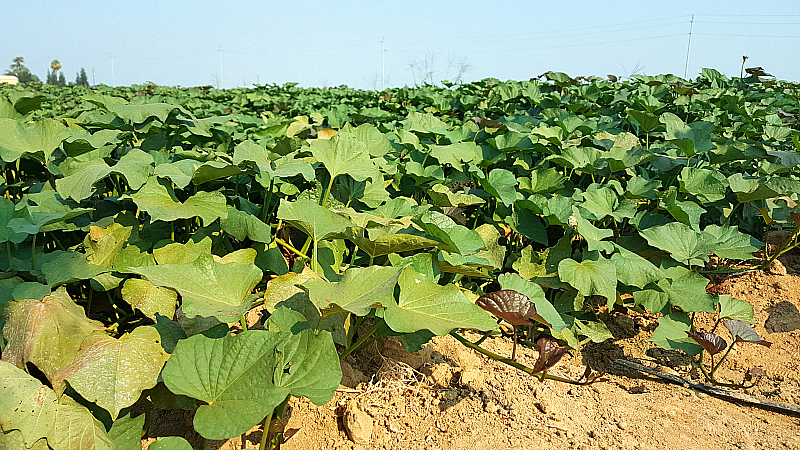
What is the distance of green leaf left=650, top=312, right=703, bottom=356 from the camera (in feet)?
6.20

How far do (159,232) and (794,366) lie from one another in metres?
2.50

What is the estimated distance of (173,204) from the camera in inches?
74.7

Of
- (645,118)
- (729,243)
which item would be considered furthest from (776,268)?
(645,118)

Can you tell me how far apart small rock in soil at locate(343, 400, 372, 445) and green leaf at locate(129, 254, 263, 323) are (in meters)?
0.47

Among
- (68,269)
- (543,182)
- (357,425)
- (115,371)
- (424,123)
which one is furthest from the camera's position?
(424,123)

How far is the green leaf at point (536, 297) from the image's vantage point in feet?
5.73

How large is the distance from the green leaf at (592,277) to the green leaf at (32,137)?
2097mm

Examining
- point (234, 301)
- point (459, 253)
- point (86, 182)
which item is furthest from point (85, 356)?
point (459, 253)

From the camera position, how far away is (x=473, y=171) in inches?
99.7

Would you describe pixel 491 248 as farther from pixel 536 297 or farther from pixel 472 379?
pixel 472 379

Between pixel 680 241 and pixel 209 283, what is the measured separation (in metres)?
1.78

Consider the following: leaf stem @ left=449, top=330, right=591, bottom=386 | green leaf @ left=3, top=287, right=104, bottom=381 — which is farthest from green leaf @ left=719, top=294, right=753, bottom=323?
green leaf @ left=3, top=287, right=104, bottom=381

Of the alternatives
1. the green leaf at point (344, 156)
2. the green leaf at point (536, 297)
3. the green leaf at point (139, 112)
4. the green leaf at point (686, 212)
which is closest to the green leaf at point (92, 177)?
the green leaf at point (139, 112)

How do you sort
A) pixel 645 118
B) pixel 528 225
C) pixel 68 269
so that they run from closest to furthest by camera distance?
1. pixel 68 269
2. pixel 528 225
3. pixel 645 118
